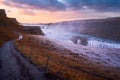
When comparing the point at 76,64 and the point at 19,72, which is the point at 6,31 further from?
the point at 19,72

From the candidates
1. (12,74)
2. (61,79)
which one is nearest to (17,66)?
(12,74)

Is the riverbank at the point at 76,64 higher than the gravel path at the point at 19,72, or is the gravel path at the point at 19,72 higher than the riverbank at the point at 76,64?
the gravel path at the point at 19,72

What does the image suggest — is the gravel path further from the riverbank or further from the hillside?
the hillside

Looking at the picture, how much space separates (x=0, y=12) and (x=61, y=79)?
383ft

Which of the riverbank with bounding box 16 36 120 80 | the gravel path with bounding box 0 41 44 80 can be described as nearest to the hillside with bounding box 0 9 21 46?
the riverbank with bounding box 16 36 120 80

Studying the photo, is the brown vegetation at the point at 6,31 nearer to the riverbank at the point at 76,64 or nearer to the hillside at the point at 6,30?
the hillside at the point at 6,30

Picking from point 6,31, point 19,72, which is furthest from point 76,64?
point 6,31

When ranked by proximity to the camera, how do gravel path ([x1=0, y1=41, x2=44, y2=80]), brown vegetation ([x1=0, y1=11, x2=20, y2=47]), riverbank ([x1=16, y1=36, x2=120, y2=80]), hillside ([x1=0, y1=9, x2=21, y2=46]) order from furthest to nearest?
1. hillside ([x1=0, y1=9, x2=21, y2=46])
2. brown vegetation ([x1=0, y1=11, x2=20, y2=47])
3. riverbank ([x1=16, y1=36, x2=120, y2=80])
4. gravel path ([x1=0, y1=41, x2=44, y2=80])

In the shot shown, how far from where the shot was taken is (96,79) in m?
21.2

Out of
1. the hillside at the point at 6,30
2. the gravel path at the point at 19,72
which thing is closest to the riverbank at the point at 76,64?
the gravel path at the point at 19,72

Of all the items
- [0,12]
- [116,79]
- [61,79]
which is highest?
[0,12]

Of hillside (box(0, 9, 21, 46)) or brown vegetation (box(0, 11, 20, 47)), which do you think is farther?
hillside (box(0, 9, 21, 46))

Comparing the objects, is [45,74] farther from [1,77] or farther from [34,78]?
[1,77]

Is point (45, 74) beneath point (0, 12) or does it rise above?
beneath
